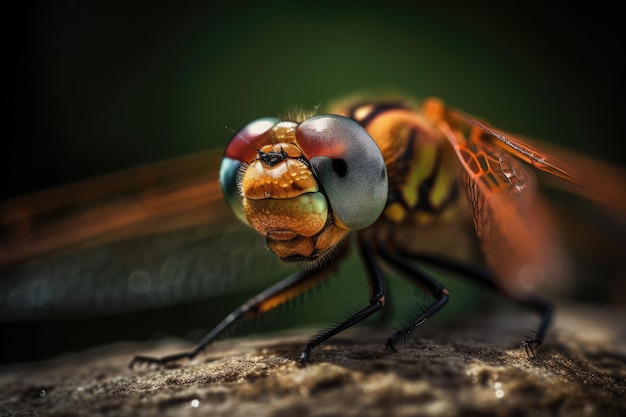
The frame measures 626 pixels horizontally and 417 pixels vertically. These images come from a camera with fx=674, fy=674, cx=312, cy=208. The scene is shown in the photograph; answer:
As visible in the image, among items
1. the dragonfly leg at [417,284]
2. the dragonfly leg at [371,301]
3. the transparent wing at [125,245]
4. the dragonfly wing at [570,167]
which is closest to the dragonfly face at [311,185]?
the dragonfly leg at [371,301]

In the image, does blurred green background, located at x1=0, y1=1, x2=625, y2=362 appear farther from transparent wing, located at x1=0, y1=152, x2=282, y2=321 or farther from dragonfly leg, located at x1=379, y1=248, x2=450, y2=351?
dragonfly leg, located at x1=379, y1=248, x2=450, y2=351

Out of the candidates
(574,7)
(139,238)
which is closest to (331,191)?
(139,238)

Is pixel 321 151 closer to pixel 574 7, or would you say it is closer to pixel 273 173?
pixel 273 173

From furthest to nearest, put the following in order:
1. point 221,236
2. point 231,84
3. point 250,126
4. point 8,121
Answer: point 231,84 < point 8,121 < point 221,236 < point 250,126

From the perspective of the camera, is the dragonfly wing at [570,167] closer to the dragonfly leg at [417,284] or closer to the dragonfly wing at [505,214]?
the dragonfly wing at [505,214]

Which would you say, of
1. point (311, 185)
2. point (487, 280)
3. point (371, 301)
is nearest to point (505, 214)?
point (371, 301)

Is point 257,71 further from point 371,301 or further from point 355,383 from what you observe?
point 355,383

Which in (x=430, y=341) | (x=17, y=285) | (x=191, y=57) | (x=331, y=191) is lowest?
(x=430, y=341)

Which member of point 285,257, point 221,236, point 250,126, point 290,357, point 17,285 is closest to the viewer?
point 290,357
